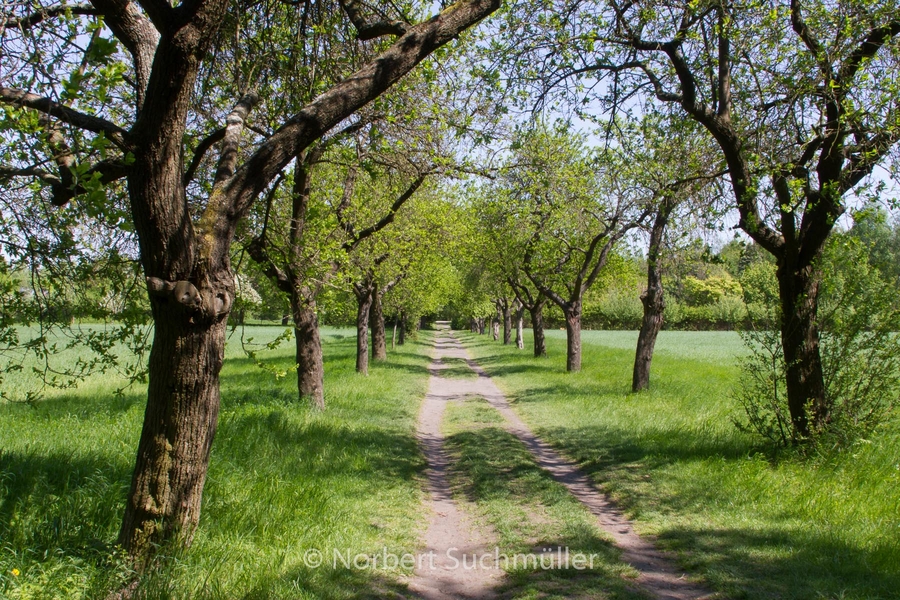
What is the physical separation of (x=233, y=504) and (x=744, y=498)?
17.4 ft

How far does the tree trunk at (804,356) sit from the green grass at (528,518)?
329cm

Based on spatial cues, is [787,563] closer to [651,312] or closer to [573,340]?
[651,312]

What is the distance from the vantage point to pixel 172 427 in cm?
396

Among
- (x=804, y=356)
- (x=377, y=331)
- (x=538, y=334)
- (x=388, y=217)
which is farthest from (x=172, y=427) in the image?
(x=538, y=334)

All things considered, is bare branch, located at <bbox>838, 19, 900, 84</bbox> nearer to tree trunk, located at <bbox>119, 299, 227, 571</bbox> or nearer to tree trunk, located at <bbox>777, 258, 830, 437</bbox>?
tree trunk, located at <bbox>777, 258, 830, 437</bbox>

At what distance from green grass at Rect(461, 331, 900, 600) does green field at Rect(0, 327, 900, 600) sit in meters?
0.02

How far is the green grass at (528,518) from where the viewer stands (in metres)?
4.68

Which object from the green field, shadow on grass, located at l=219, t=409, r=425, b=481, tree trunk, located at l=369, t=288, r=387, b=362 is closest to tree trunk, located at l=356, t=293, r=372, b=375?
tree trunk, located at l=369, t=288, r=387, b=362

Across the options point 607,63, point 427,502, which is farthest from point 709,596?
point 607,63

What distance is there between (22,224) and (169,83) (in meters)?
2.26

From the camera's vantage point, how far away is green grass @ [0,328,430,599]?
160 inches

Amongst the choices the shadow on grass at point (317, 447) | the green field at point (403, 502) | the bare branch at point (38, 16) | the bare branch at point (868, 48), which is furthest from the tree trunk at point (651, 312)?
the bare branch at point (38, 16)

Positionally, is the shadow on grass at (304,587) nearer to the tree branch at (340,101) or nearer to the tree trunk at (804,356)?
the tree branch at (340,101)

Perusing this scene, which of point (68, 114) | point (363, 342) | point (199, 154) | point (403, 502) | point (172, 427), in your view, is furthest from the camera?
point (363, 342)
